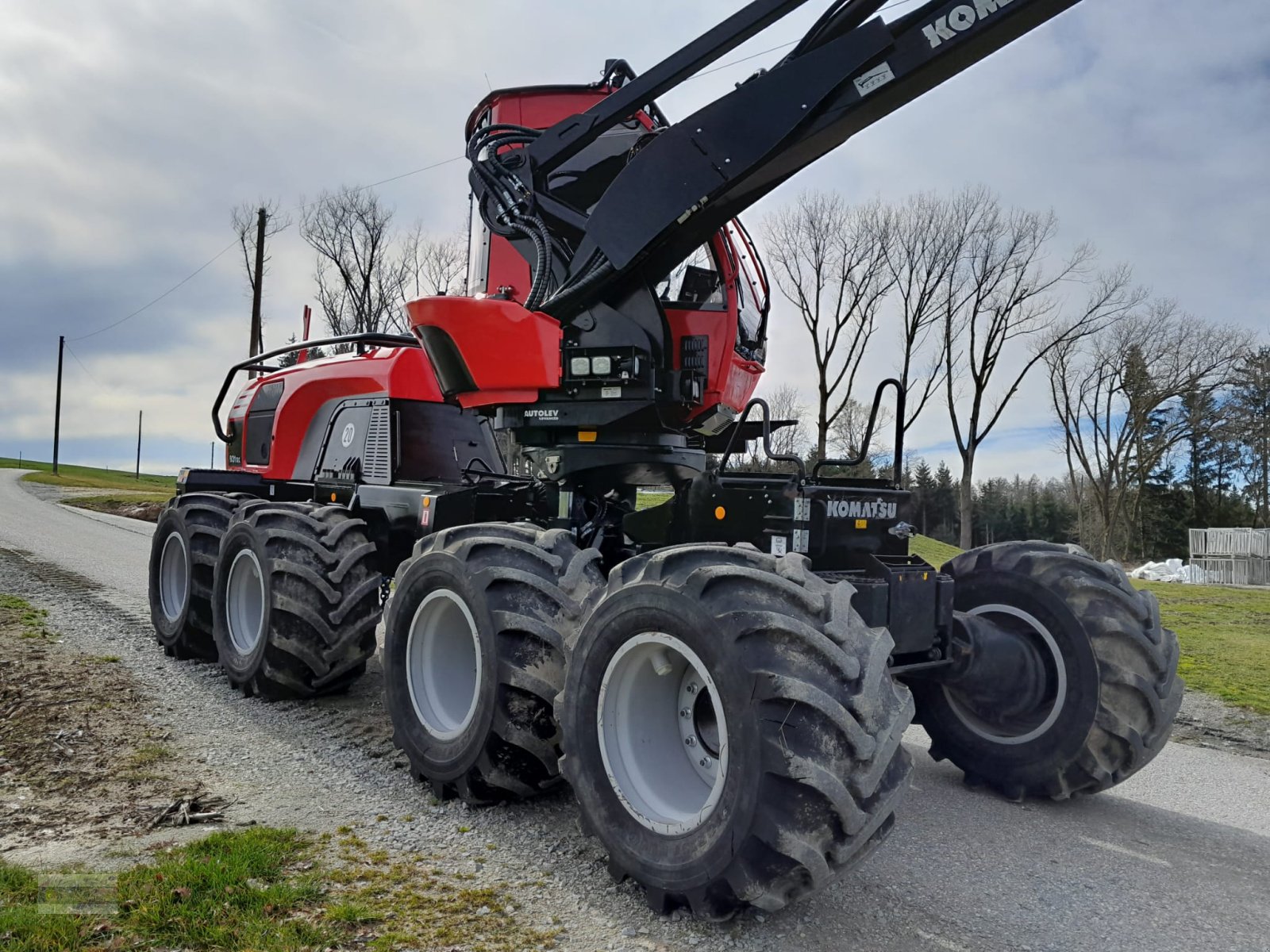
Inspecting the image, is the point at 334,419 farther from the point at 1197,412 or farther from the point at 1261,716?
the point at 1197,412

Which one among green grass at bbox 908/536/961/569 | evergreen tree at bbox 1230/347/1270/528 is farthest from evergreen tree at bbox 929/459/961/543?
green grass at bbox 908/536/961/569

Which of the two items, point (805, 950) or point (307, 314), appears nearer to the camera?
point (805, 950)

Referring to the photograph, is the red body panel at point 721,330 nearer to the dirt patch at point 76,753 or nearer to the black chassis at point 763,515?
the black chassis at point 763,515

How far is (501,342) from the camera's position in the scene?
5.44 meters

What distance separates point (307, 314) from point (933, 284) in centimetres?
2192

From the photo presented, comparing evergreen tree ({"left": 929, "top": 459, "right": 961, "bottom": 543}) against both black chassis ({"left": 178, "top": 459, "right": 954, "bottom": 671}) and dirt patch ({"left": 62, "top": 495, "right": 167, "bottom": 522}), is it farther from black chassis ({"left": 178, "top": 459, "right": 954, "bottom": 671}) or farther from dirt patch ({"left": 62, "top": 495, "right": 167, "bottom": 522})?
black chassis ({"left": 178, "top": 459, "right": 954, "bottom": 671})

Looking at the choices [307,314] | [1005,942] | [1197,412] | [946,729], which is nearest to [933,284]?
[1197,412]

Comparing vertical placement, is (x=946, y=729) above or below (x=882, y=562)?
below

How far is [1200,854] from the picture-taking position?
4.41m

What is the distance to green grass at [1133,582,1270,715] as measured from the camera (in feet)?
26.8

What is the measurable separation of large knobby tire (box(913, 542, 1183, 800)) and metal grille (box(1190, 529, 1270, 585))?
96.8 feet

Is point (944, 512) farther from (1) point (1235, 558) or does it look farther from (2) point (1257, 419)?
(1) point (1235, 558)

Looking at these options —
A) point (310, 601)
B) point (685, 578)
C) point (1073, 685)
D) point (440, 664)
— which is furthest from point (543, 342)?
point (1073, 685)

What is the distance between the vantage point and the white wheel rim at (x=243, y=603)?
738cm
